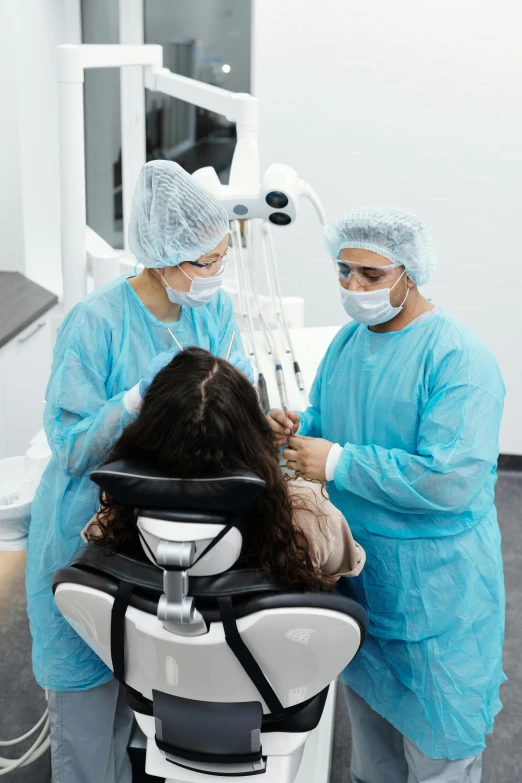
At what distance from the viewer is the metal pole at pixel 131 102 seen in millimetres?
3346

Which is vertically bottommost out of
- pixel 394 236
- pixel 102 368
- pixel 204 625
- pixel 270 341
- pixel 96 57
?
pixel 270 341

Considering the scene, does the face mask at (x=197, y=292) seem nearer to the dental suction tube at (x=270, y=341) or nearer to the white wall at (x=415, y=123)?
the dental suction tube at (x=270, y=341)

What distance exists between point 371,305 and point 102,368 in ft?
1.51

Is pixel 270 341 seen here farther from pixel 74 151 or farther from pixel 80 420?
pixel 80 420

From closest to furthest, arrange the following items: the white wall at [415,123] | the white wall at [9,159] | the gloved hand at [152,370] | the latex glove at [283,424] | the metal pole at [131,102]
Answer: the gloved hand at [152,370], the latex glove at [283,424], the white wall at [9,159], the white wall at [415,123], the metal pole at [131,102]

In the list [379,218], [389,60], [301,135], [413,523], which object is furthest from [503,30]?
[413,523]

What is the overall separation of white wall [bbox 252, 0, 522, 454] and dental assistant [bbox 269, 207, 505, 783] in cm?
187

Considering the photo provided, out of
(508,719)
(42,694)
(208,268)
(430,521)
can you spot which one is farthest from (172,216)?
(508,719)

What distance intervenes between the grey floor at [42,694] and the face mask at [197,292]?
1.18m

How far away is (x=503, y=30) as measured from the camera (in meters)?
2.98

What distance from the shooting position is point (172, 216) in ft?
4.38

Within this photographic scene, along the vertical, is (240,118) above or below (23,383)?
above

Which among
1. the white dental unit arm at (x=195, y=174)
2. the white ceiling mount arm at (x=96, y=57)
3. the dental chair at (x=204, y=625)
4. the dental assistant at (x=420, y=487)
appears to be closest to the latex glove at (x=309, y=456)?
the dental assistant at (x=420, y=487)

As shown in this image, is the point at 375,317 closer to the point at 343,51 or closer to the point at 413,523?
the point at 413,523
